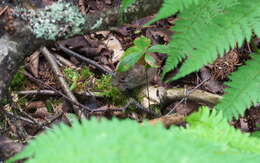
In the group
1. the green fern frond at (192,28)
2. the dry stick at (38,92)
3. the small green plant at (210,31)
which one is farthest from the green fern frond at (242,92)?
the dry stick at (38,92)

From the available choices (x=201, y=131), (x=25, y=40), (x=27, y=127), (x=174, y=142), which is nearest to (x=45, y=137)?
(x=174, y=142)

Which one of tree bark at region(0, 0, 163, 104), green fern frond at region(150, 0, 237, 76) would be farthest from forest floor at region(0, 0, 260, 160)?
green fern frond at region(150, 0, 237, 76)

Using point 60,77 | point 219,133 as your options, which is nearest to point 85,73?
point 60,77

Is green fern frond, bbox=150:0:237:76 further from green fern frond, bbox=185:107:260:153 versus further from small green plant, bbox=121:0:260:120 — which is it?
green fern frond, bbox=185:107:260:153

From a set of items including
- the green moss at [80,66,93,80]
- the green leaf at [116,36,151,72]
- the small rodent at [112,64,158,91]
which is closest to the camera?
→ the green leaf at [116,36,151,72]

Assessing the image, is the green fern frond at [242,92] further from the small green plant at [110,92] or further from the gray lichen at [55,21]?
the small green plant at [110,92]

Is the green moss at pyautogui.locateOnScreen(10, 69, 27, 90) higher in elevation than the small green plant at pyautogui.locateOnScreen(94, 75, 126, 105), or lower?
higher
